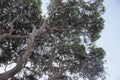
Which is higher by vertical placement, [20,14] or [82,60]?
[20,14]

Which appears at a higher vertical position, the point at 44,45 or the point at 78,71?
the point at 44,45

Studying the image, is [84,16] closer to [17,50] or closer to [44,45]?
[44,45]

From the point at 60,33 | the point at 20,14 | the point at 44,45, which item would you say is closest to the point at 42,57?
the point at 44,45

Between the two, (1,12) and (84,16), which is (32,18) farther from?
(84,16)

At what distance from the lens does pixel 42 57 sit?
2062 cm

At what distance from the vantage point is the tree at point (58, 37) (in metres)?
19.5

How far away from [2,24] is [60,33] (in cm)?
385

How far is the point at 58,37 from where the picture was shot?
20.2 meters

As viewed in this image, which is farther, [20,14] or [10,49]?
[10,49]

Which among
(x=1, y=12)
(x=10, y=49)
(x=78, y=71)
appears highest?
(x=1, y=12)

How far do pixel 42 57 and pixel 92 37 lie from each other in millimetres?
3683

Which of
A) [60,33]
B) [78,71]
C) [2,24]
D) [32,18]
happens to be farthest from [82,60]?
[2,24]

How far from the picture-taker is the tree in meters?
19.5

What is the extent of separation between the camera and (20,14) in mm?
19078
